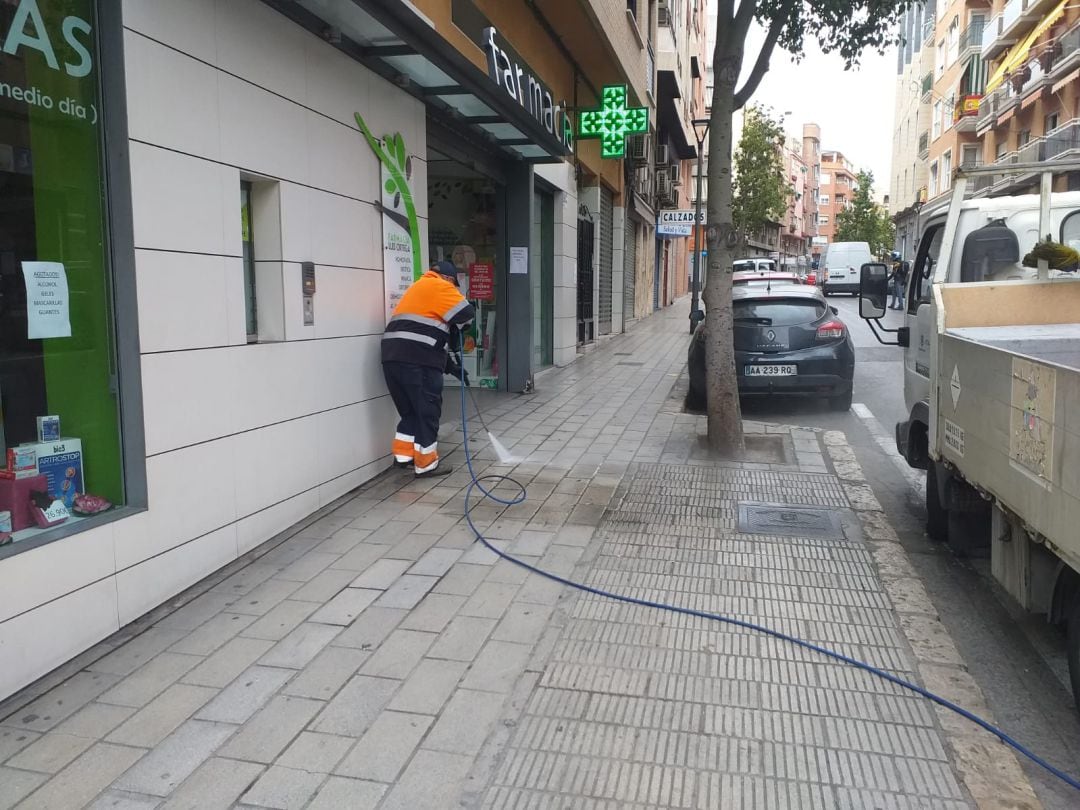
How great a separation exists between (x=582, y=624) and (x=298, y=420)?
2550 mm

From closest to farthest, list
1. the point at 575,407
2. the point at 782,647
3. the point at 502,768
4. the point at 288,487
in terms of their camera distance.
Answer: the point at 502,768 → the point at 782,647 → the point at 288,487 → the point at 575,407

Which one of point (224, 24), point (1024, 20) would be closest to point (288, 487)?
point (224, 24)

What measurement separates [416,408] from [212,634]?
2998mm

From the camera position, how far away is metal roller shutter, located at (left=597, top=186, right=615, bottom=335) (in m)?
19.2

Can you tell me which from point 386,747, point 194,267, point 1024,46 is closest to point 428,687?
point 386,747

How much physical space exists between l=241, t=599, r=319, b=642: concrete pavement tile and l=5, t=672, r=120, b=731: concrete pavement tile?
660 mm

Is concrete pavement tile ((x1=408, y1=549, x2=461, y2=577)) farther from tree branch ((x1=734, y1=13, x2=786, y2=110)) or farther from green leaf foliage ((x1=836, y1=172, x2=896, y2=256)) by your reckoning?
green leaf foliage ((x1=836, y1=172, x2=896, y2=256))

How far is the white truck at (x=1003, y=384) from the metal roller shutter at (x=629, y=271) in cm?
1590

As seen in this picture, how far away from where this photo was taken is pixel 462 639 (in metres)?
4.07

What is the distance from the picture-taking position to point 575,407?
10.7m

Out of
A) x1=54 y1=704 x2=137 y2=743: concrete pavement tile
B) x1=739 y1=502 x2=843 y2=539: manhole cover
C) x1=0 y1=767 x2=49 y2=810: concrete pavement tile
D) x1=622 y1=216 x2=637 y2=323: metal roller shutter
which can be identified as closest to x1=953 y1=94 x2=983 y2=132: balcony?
x1=622 y1=216 x2=637 y2=323: metal roller shutter

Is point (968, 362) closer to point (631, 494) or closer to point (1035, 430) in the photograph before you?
point (1035, 430)

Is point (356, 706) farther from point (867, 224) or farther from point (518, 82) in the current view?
point (867, 224)

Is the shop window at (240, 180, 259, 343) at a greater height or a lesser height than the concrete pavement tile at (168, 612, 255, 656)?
greater
